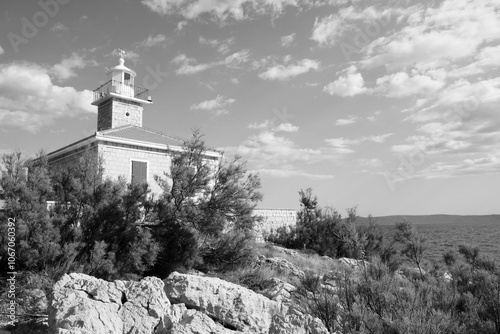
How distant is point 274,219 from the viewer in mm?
20469

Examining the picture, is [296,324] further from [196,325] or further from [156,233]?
[156,233]

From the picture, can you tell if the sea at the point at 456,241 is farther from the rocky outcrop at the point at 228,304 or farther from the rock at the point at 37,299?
the rock at the point at 37,299

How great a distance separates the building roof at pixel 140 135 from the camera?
15786mm

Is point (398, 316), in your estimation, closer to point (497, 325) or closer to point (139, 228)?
point (497, 325)

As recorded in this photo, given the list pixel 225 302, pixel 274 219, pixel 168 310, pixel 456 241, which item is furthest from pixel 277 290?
pixel 456 241

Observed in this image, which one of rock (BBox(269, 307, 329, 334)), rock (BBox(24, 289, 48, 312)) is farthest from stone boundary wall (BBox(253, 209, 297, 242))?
rock (BBox(269, 307, 329, 334))

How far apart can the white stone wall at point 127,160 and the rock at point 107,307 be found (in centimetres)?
929

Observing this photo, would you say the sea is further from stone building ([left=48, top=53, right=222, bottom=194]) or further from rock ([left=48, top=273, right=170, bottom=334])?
stone building ([left=48, top=53, right=222, bottom=194])

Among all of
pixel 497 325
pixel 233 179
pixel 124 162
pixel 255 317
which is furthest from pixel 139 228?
pixel 497 325

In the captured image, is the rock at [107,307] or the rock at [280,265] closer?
the rock at [107,307]

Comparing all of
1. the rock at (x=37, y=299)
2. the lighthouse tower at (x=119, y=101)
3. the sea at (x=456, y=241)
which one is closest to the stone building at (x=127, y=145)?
the lighthouse tower at (x=119, y=101)

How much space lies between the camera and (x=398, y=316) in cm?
364

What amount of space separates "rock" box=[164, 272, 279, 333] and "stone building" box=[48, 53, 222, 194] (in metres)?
7.52

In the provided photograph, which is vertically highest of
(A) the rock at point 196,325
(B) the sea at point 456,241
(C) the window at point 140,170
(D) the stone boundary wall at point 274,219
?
(C) the window at point 140,170
